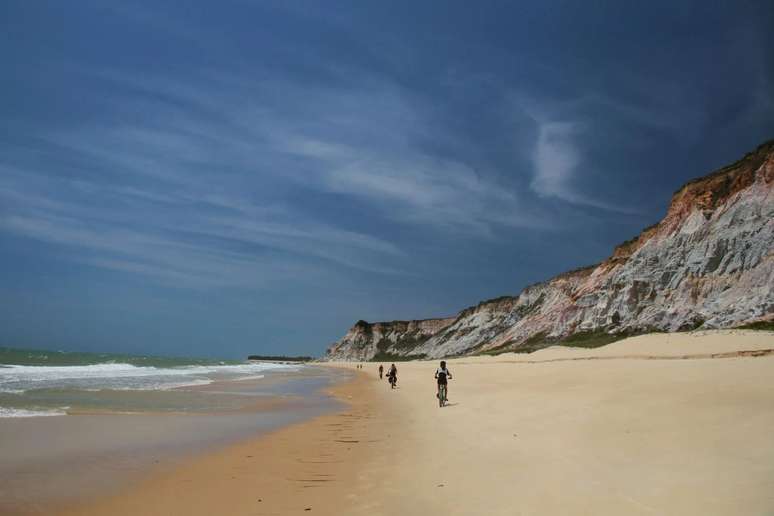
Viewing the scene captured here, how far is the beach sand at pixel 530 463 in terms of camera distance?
5176mm

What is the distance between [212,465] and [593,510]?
6.05 meters

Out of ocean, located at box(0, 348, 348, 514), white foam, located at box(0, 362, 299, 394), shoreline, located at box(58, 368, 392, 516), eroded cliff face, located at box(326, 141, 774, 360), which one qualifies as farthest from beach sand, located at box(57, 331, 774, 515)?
eroded cliff face, located at box(326, 141, 774, 360)

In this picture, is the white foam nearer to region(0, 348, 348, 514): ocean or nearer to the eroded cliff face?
region(0, 348, 348, 514): ocean

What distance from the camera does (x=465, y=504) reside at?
5.48 m

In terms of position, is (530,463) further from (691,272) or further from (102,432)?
(691,272)

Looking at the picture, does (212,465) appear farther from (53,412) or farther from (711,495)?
(53,412)

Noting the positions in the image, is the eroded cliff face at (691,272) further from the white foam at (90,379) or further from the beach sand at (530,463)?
the white foam at (90,379)

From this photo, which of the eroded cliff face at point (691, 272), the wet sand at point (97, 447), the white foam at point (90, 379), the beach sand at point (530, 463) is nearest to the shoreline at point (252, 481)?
the beach sand at point (530, 463)

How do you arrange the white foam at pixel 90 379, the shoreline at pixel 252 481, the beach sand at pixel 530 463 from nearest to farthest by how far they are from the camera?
1. the beach sand at pixel 530 463
2. the shoreline at pixel 252 481
3. the white foam at pixel 90 379

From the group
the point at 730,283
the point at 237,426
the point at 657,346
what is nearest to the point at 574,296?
the point at 730,283

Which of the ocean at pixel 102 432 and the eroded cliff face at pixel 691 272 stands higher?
the eroded cliff face at pixel 691 272

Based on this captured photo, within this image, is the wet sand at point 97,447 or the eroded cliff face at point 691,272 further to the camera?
the eroded cliff face at point 691,272

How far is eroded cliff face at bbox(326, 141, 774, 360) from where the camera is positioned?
35938mm

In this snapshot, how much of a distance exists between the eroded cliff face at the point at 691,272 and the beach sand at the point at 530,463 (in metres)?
27.9
